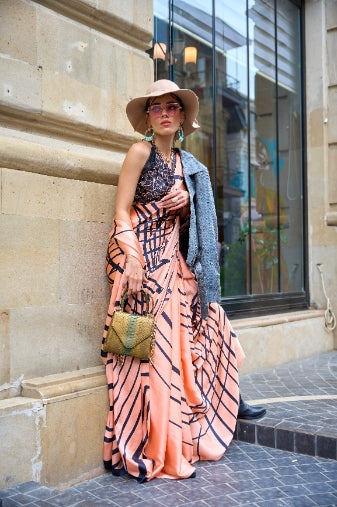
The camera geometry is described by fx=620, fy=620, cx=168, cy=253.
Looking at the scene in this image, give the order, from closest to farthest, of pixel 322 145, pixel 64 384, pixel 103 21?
pixel 64 384, pixel 103 21, pixel 322 145

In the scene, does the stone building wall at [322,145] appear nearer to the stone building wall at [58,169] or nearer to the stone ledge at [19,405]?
the stone building wall at [58,169]

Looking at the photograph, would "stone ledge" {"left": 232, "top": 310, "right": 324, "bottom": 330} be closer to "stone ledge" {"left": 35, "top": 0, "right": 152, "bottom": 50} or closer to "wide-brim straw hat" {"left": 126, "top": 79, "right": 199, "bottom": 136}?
"wide-brim straw hat" {"left": 126, "top": 79, "right": 199, "bottom": 136}

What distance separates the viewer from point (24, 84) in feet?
12.1

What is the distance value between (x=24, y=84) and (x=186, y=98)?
104cm

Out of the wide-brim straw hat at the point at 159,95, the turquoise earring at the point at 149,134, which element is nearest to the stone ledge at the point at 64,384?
the turquoise earring at the point at 149,134

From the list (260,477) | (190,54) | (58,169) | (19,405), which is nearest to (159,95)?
(58,169)

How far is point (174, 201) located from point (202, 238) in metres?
0.31

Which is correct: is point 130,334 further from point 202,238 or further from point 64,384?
point 202,238

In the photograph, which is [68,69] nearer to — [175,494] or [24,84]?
[24,84]

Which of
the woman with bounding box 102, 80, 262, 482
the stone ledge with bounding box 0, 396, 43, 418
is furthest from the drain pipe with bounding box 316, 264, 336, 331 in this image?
the stone ledge with bounding box 0, 396, 43, 418

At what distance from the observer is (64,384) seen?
3.60 metres

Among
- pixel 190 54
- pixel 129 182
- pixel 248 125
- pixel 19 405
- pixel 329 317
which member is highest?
pixel 190 54

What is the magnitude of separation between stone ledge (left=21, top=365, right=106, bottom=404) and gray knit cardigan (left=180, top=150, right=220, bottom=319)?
842 millimetres

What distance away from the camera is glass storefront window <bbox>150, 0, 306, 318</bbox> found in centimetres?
694
